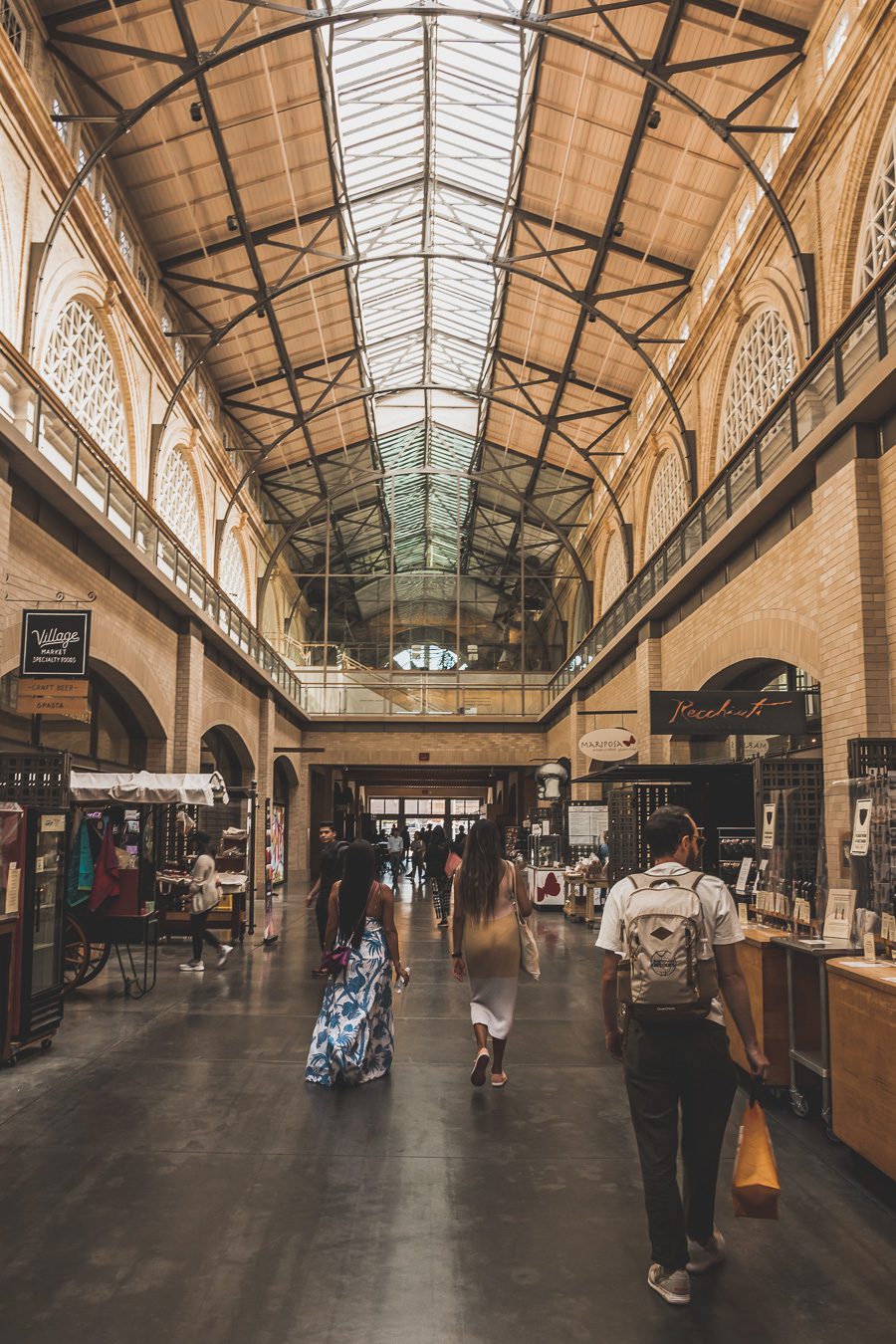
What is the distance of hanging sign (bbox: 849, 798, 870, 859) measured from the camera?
595 cm

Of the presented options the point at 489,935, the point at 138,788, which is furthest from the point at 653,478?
the point at 489,935

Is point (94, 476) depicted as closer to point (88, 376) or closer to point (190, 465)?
point (88, 376)

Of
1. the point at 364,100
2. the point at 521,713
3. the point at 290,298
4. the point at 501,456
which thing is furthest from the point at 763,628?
the point at 521,713

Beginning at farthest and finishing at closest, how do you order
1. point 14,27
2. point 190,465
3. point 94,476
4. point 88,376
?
point 190,465, point 88,376, point 94,476, point 14,27

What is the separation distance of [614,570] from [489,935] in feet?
68.6

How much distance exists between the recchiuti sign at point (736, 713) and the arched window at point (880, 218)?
185 inches

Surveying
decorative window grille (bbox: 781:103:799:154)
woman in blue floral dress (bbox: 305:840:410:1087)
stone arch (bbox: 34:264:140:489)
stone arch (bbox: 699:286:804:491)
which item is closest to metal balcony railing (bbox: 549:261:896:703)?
stone arch (bbox: 699:286:804:491)

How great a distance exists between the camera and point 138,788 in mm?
12125

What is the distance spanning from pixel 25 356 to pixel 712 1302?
12233 mm

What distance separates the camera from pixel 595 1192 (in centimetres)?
480

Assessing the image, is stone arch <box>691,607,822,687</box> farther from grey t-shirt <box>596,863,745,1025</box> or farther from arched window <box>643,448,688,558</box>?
grey t-shirt <box>596,863,745,1025</box>

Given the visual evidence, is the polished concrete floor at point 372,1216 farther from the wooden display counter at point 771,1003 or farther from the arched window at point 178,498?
the arched window at point 178,498

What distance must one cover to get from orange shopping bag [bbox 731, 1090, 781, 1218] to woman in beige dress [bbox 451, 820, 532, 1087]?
3120mm

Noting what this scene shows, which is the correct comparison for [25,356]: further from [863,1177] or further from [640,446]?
[640,446]
